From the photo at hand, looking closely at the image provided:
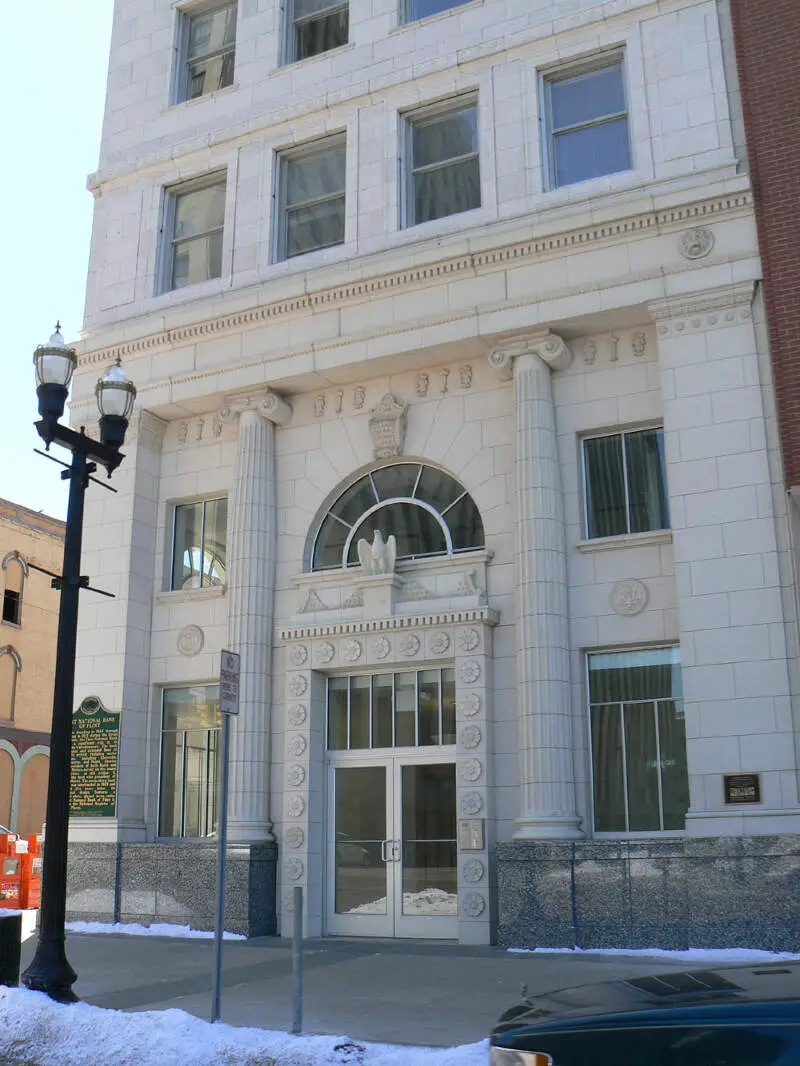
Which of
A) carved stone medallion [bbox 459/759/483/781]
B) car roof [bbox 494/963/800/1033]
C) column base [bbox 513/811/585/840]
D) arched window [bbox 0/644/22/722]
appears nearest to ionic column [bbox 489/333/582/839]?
column base [bbox 513/811/585/840]

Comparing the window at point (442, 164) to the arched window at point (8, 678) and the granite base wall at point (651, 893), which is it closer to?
the granite base wall at point (651, 893)

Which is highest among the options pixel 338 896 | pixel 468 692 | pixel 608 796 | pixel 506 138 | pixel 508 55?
pixel 508 55

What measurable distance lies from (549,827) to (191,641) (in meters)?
7.22

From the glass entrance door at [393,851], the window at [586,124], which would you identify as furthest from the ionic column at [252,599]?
the window at [586,124]

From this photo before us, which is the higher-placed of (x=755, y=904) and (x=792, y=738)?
(x=792, y=738)

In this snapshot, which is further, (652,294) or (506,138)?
(506,138)

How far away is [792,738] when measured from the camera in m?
13.8

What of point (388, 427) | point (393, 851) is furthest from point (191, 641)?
point (393, 851)

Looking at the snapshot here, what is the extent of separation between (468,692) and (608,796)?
2443 mm

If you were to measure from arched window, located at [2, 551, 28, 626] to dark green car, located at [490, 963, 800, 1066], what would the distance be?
117 feet

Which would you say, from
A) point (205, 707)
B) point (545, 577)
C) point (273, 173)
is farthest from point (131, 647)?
point (273, 173)

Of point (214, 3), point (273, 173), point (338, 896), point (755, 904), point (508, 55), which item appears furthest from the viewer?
point (214, 3)

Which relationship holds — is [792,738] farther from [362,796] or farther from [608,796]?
[362,796]

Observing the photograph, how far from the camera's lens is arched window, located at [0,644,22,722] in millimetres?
36812
